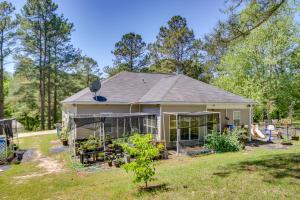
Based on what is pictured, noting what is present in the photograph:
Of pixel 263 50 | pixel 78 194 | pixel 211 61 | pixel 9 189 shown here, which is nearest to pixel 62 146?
pixel 9 189

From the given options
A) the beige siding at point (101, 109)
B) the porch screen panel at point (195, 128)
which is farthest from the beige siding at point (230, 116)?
the beige siding at point (101, 109)

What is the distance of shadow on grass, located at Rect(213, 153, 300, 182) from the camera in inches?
332

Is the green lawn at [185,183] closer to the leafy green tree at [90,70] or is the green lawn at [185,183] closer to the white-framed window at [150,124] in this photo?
the white-framed window at [150,124]

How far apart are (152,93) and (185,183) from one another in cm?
1158

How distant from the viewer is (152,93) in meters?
19.0

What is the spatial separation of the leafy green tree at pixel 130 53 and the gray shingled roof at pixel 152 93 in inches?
803

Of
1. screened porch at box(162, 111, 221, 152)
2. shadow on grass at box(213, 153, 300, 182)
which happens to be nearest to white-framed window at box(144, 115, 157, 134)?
screened porch at box(162, 111, 221, 152)

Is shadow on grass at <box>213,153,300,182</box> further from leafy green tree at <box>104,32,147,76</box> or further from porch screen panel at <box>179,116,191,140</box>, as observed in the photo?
leafy green tree at <box>104,32,147,76</box>

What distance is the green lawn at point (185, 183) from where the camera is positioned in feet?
22.7

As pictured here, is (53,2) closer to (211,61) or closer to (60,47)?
(60,47)

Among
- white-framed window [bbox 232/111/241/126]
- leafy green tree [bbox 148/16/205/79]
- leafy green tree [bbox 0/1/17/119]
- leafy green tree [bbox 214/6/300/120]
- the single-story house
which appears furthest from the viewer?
leafy green tree [bbox 148/16/205/79]

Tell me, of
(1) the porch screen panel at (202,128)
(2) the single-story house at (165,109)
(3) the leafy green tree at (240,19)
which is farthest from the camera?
(1) the porch screen panel at (202,128)

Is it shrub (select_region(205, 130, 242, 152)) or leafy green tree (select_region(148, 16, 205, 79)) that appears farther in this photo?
leafy green tree (select_region(148, 16, 205, 79))

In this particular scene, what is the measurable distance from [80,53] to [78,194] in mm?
31922
